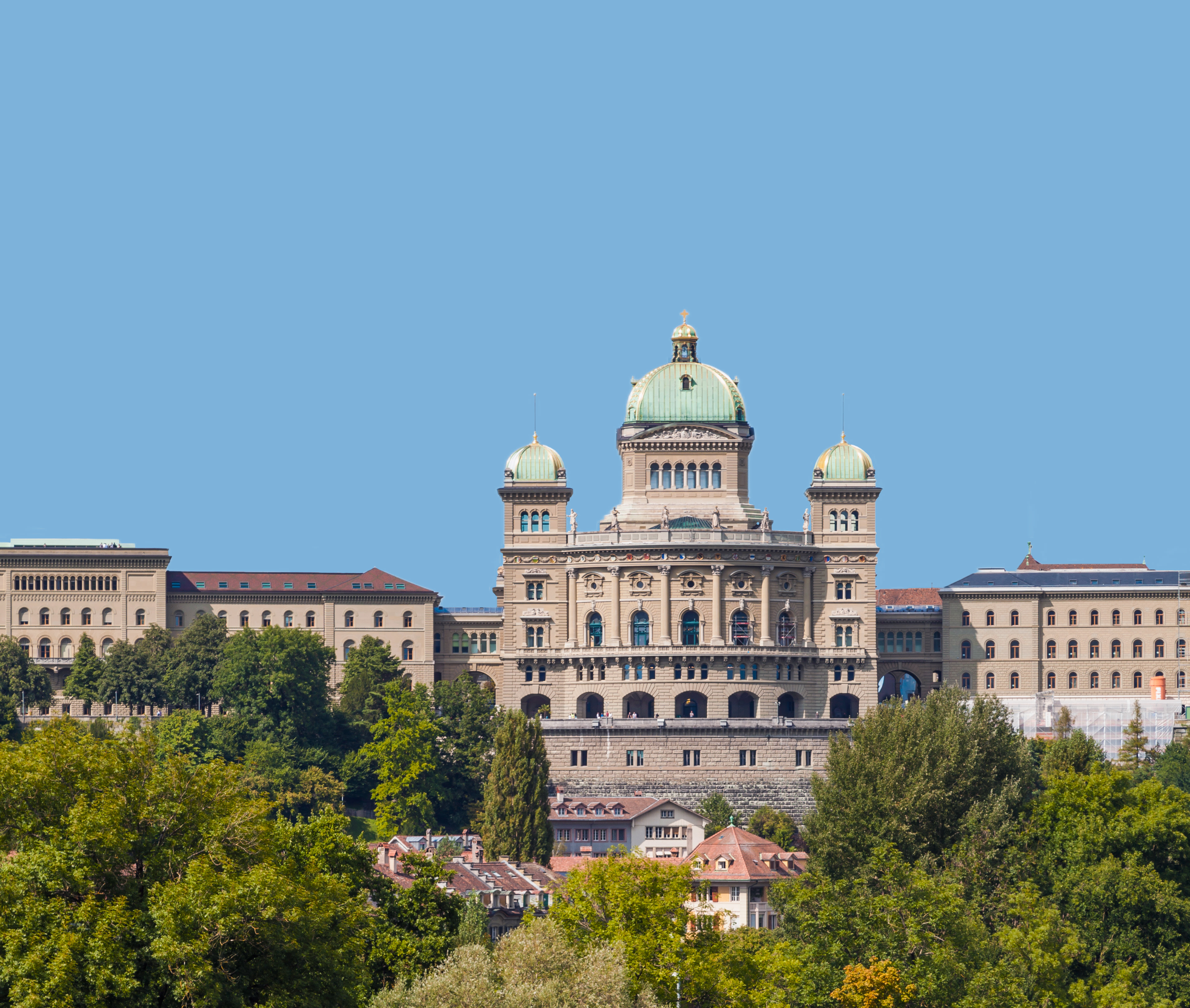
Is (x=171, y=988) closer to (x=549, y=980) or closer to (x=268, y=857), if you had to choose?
(x=268, y=857)

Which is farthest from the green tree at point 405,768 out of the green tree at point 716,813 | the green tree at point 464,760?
the green tree at point 716,813

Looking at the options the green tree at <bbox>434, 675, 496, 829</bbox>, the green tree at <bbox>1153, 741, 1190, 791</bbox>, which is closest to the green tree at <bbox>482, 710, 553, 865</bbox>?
the green tree at <bbox>434, 675, 496, 829</bbox>

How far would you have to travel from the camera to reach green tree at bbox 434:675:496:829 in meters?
182

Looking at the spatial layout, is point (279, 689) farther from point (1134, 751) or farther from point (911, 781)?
point (911, 781)

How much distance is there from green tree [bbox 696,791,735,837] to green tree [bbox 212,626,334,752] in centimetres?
2784

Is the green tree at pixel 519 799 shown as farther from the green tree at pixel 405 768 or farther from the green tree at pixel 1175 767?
Answer: the green tree at pixel 1175 767

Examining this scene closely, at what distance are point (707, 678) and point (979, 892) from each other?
80.5m

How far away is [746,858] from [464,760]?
35.3 metres

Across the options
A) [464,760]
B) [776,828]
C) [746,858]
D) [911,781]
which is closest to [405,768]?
[464,760]

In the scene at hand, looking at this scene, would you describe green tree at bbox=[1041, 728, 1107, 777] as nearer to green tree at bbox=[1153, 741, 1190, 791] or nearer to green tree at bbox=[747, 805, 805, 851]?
green tree at bbox=[1153, 741, 1190, 791]

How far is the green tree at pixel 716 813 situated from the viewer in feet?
578

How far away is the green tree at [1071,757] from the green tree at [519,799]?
3306 cm

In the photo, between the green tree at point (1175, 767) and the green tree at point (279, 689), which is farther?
the green tree at point (279, 689)

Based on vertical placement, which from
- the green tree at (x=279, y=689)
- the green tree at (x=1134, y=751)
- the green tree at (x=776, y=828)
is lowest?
the green tree at (x=776, y=828)
